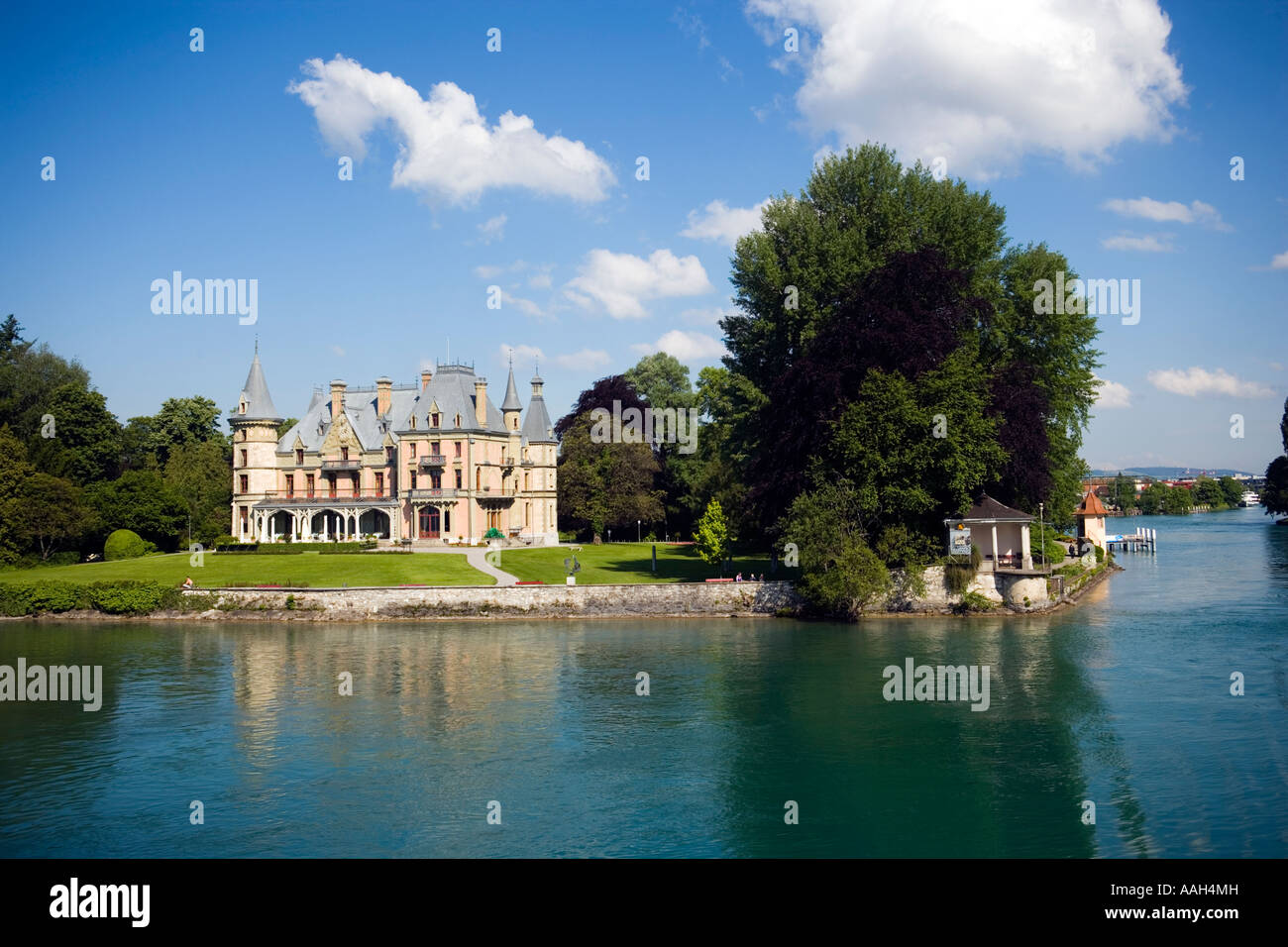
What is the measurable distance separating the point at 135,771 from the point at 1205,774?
23.1 meters

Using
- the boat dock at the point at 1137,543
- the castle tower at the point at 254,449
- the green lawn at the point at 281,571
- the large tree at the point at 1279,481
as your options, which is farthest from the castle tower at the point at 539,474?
the large tree at the point at 1279,481

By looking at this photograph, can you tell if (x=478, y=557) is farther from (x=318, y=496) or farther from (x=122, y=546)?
(x=122, y=546)

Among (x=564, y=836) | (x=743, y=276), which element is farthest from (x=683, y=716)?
(x=743, y=276)

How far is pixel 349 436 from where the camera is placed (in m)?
67.5

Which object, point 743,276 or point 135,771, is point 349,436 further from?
point 135,771

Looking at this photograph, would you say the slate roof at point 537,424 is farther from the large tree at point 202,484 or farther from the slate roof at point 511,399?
the large tree at point 202,484

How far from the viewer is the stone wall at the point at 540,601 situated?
4494cm

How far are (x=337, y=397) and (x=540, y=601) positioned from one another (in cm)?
3139

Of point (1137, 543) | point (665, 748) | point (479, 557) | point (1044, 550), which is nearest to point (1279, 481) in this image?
point (1137, 543)

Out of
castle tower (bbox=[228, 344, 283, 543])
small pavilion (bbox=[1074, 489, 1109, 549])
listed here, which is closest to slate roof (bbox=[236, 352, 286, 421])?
castle tower (bbox=[228, 344, 283, 543])

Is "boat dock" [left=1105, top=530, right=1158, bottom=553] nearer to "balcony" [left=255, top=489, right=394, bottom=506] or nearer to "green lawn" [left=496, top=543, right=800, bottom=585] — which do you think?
"green lawn" [left=496, top=543, right=800, bottom=585]

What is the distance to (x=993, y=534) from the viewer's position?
44.2m

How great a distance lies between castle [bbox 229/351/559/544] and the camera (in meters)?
65.0
